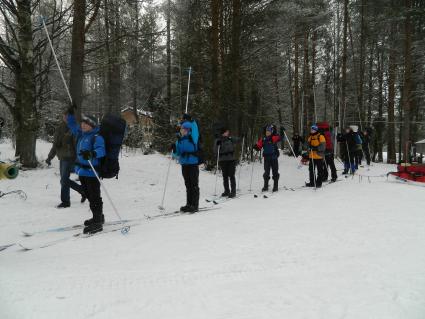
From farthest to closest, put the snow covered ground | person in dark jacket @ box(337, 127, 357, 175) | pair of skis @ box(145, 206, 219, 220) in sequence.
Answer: person in dark jacket @ box(337, 127, 357, 175) < pair of skis @ box(145, 206, 219, 220) < the snow covered ground

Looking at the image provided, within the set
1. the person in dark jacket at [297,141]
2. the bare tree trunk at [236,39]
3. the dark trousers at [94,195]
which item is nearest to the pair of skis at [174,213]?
the dark trousers at [94,195]

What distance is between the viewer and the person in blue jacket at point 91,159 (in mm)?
5055

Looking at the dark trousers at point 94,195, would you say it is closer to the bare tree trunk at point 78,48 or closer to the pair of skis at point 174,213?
the pair of skis at point 174,213

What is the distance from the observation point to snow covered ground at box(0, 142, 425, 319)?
8.51 feet

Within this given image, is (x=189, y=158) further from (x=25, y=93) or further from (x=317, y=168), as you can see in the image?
(x=25, y=93)

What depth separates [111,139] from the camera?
507 cm

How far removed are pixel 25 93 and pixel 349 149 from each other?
10.3 m

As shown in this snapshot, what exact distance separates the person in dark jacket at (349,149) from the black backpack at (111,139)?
361 inches

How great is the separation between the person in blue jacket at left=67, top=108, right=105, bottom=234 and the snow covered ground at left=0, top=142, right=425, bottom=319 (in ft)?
1.32

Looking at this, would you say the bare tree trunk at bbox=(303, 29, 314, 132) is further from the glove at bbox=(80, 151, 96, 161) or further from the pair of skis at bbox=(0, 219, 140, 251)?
the glove at bbox=(80, 151, 96, 161)

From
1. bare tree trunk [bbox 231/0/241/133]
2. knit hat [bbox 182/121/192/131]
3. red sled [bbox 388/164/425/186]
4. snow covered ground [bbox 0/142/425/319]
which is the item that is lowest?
snow covered ground [bbox 0/142/425/319]

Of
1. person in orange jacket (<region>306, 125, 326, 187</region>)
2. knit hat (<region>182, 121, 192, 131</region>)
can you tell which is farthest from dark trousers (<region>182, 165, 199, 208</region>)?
person in orange jacket (<region>306, 125, 326, 187</region>)

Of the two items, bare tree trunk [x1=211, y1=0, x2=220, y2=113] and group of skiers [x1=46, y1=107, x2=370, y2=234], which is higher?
bare tree trunk [x1=211, y1=0, x2=220, y2=113]

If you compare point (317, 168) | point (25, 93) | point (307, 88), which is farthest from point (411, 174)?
point (307, 88)
